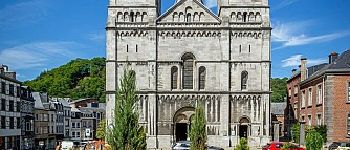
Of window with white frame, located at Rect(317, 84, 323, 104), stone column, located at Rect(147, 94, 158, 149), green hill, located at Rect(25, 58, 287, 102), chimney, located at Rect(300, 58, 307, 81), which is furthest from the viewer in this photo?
green hill, located at Rect(25, 58, 287, 102)

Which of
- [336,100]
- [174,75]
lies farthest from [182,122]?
[336,100]

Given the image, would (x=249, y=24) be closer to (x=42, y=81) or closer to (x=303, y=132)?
(x=303, y=132)

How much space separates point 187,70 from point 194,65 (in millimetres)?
1028

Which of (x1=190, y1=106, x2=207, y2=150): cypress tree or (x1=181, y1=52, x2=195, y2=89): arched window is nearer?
(x1=190, y1=106, x2=207, y2=150): cypress tree

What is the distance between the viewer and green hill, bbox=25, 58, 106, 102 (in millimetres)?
137125

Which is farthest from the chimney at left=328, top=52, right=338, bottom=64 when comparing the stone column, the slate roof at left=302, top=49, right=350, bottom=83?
the stone column

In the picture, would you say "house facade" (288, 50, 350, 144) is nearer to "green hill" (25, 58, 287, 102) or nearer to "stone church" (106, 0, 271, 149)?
"stone church" (106, 0, 271, 149)

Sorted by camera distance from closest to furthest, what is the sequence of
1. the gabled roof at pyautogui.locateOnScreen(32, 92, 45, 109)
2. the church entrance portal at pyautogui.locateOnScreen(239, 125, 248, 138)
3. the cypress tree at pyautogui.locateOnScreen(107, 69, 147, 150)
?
the cypress tree at pyautogui.locateOnScreen(107, 69, 147, 150) → the church entrance portal at pyautogui.locateOnScreen(239, 125, 248, 138) → the gabled roof at pyautogui.locateOnScreen(32, 92, 45, 109)

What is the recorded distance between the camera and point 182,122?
54.9 metres

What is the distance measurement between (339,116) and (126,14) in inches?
1017

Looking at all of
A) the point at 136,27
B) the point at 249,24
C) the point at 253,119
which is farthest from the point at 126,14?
the point at 253,119

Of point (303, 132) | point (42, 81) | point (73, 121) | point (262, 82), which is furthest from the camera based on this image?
point (42, 81)

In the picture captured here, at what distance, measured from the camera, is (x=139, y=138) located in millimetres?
20734

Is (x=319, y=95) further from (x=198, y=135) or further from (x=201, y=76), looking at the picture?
(x=198, y=135)
